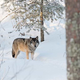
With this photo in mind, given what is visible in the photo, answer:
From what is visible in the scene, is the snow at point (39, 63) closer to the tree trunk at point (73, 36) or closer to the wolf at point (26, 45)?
the wolf at point (26, 45)

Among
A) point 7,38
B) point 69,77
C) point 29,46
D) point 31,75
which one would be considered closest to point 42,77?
point 31,75

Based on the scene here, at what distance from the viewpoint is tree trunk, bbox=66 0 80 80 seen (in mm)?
1860

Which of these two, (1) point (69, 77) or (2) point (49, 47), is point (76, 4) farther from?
(2) point (49, 47)

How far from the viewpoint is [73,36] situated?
190 cm

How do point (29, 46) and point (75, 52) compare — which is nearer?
point (75, 52)

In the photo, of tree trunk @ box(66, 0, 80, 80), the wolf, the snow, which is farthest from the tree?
tree trunk @ box(66, 0, 80, 80)

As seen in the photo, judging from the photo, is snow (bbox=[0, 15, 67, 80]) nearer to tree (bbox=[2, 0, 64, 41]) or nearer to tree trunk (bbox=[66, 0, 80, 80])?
tree trunk (bbox=[66, 0, 80, 80])

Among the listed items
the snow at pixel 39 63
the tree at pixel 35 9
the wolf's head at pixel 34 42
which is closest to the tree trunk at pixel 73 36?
the snow at pixel 39 63

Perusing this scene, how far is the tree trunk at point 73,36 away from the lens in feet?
6.10

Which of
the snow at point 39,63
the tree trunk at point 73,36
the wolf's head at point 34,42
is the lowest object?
the snow at point 39,63

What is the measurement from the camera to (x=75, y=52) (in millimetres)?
1918

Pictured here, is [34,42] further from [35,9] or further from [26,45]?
[35,9]

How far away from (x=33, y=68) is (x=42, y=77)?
0.69 meters

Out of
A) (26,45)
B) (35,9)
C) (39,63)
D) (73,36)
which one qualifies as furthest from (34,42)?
(73,36)
